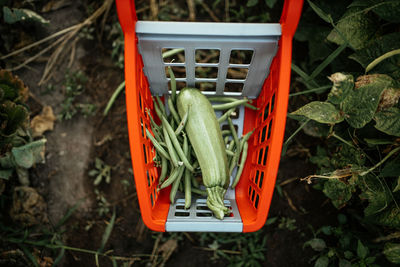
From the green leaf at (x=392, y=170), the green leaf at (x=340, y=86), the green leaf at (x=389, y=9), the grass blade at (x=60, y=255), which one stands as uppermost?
the green leaf at (x=389, y=9)

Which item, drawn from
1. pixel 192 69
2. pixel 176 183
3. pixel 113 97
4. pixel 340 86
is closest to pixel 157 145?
pixel 176 183

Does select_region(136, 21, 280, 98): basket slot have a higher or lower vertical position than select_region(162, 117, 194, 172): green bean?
higher

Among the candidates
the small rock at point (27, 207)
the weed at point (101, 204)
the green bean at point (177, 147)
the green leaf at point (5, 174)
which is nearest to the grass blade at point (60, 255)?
the small rock at point (27, 207)

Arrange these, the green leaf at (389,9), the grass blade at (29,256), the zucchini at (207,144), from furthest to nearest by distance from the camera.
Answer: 1. the grass blade at (29,256)
2. the zucchini at (207,144)
3. the green leaf at (389,9)

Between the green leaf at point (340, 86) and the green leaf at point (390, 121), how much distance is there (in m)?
0.21

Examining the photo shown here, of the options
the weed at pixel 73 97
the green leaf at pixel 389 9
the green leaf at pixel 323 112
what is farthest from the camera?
the weed at pixel 73 97

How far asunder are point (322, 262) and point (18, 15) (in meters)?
2.71

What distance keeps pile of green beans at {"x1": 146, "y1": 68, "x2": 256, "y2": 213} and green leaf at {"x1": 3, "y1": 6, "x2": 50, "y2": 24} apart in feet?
3.64

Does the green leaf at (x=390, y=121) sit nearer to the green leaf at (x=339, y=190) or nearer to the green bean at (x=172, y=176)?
the green leaf at (x=339, y=190)

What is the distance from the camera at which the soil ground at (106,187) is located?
2.13 metres

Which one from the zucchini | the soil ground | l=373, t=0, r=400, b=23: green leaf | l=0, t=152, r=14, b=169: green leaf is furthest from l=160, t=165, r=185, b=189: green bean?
l=373, t=0, r=400, b=23: green leaf

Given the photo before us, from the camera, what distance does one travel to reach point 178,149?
159 centimetres

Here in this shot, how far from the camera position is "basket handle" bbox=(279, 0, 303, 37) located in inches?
49.4

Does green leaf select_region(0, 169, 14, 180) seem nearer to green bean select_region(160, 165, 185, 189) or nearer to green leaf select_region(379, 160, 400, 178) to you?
green bean select_region(160, 165, 185, 189)
